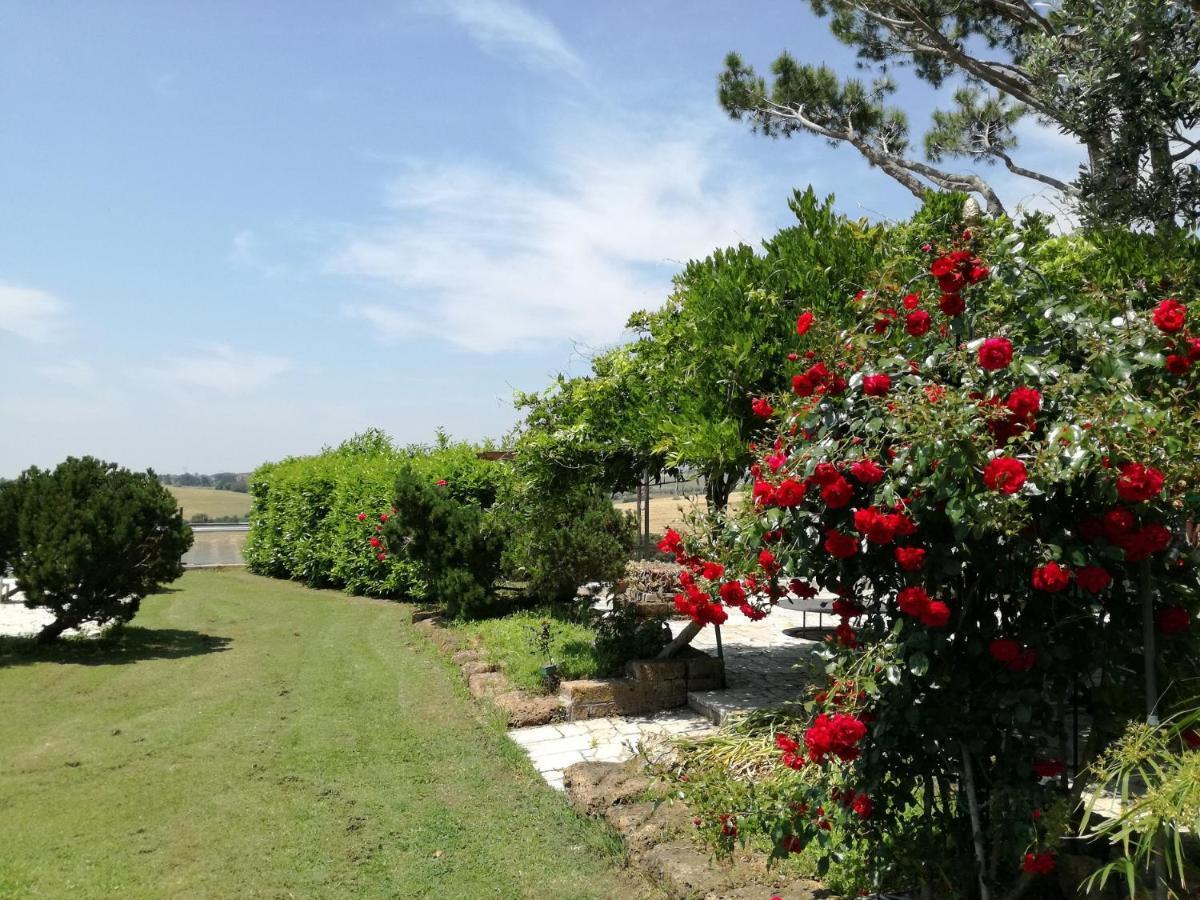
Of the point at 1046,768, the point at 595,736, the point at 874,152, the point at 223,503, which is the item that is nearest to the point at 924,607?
the point at 1046,768

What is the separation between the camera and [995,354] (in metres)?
2.69

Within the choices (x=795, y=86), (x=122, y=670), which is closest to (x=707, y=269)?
(x=122, y=670)

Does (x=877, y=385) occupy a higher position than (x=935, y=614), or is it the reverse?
(x=877, y=385)

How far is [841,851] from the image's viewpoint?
3471 mm

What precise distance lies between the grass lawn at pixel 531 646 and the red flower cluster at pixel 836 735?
4.78 meters

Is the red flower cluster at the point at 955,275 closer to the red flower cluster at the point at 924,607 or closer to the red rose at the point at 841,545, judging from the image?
the red rose at the point at 841,545

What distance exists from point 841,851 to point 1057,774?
0.98m

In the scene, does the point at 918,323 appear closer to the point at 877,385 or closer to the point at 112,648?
the point at 877,385

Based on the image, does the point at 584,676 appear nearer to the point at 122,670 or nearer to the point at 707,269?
the point at 707,269

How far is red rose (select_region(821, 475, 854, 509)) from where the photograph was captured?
8.97 ft

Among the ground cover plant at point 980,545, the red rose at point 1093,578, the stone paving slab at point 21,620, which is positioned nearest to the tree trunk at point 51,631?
the stone paving slab at point 21,620

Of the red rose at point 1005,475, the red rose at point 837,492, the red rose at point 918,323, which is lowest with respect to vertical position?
the red rose at point 837,492

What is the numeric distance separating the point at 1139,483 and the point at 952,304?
0.93m

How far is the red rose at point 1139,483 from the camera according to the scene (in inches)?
93.8
